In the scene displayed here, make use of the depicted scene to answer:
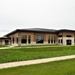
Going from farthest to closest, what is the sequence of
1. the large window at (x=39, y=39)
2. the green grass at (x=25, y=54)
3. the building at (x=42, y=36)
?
the large window at (x=39, y=39) → the building at (x=42, y=36) → the green grass at (x=25, y=54)

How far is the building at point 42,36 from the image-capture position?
52.8 metres

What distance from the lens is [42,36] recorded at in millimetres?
56938

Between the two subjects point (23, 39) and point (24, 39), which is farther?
point (24, 39)

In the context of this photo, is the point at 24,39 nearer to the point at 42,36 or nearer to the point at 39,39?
the point at 39,39

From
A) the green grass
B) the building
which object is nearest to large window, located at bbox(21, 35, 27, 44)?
the building

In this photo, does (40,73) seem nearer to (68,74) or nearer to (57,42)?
(68,74)

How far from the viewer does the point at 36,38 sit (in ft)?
183

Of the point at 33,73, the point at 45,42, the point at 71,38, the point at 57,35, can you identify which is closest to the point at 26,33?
the point at 45,42

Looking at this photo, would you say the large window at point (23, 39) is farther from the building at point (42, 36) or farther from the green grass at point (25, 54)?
the green grass at point (25, 54)

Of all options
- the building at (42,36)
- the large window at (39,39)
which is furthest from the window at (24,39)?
the large window at (39,39)

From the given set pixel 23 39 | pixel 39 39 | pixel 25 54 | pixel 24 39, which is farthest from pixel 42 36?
pixel 25 54

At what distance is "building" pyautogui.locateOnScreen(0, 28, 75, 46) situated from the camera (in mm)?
52812

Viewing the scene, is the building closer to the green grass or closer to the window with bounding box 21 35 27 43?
the window with bounding box 21 35 27 43

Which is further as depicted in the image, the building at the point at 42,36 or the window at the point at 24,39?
the window at the point at 24,39
